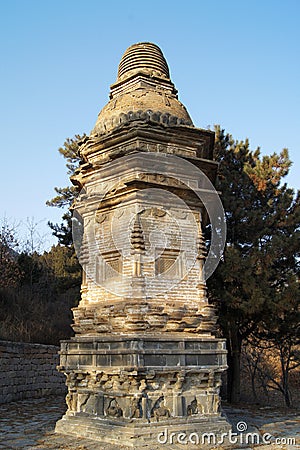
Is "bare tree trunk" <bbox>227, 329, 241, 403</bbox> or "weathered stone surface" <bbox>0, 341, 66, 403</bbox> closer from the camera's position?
"weathered stone surface" <bbox>0, 341, 66, 403</bbox>

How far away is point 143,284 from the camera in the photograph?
720cm

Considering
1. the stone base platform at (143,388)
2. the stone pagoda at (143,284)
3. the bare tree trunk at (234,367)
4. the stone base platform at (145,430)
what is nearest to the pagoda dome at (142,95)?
the stone pagoda at (143,284)

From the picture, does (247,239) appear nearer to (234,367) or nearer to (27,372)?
(234,367)

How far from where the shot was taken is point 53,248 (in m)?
26.2

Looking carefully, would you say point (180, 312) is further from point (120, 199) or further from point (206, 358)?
point (120, 199)

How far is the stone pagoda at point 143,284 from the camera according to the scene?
6617 millimetres

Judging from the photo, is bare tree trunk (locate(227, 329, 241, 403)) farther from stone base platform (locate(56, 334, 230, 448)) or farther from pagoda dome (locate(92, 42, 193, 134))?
pagoda dome (locate(92, 42, 193, 134))

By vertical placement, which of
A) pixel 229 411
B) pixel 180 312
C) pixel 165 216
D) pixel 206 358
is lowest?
pixel 229 411

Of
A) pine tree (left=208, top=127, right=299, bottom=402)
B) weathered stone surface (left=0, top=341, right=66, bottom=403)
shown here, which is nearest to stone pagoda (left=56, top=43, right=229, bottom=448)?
pine tree (left=208, top=127, right=299, bottom=402)

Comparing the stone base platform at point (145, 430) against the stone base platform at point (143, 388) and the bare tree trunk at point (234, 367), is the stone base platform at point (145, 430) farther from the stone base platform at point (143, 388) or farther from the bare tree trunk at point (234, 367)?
the bare tree trunk at point (234, 367)

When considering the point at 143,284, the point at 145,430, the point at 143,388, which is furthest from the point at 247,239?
the point at 145,430

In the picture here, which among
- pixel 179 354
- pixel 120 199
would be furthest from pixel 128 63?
pixel 179 354

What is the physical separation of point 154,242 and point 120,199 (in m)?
→ 0.99

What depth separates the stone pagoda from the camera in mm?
6617
